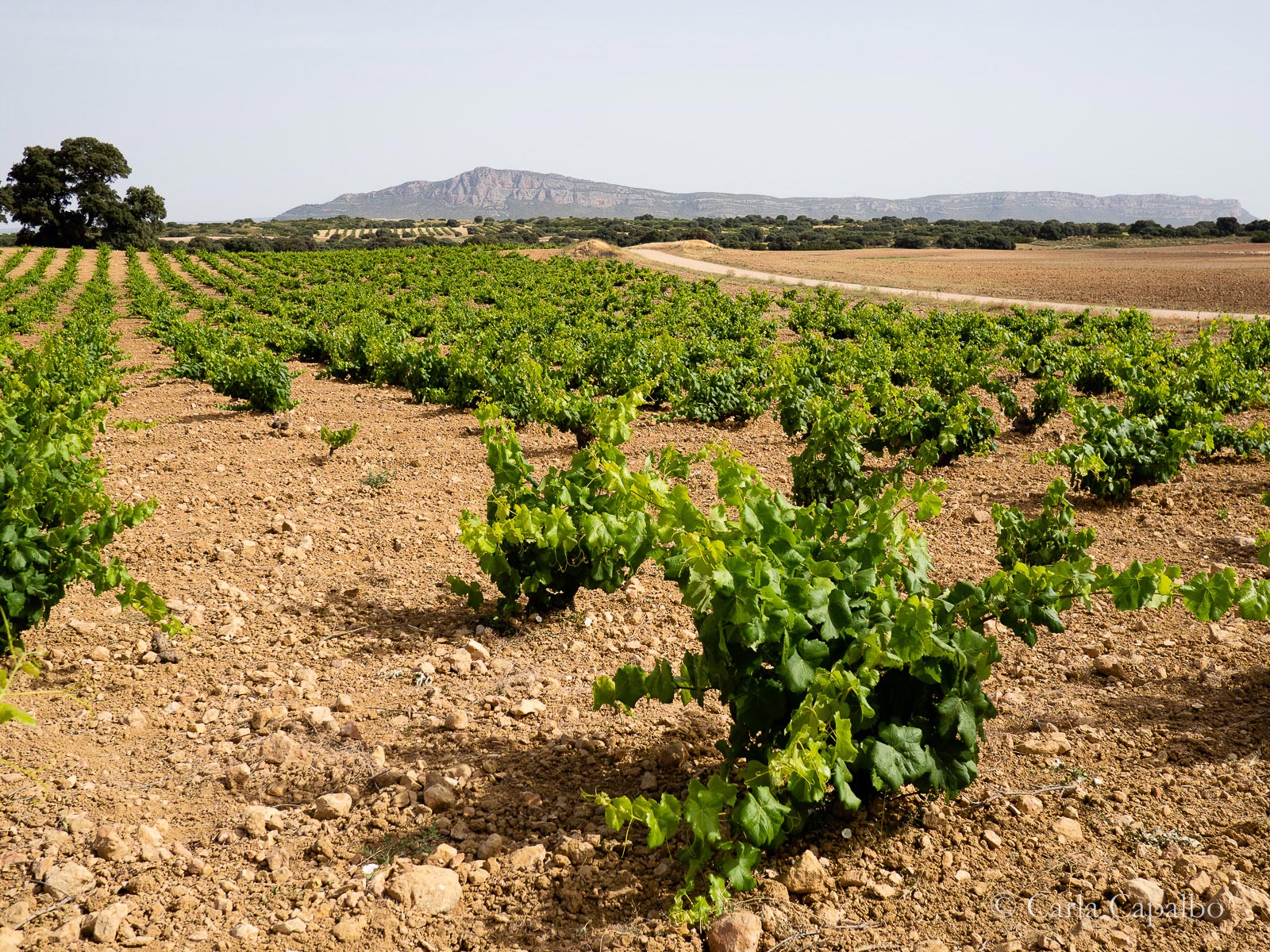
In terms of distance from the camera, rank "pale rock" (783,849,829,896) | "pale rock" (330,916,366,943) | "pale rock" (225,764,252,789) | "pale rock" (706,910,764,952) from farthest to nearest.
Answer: "pale rock" (225,764,252,789)
"pale rock" (783,849,829,896)
"pale rock" (330,916,366,943)
"pale rock" (706,910,764,952)

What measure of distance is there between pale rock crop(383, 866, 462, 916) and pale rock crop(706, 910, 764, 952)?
0.88m

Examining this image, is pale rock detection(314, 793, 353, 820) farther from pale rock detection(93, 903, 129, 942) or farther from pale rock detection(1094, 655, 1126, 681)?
pale rock detection(1094, 655, 1126, 681)

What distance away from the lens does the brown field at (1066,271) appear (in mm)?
30969

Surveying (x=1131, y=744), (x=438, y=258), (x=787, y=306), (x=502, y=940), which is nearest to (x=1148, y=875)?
(x=1131, y=744)

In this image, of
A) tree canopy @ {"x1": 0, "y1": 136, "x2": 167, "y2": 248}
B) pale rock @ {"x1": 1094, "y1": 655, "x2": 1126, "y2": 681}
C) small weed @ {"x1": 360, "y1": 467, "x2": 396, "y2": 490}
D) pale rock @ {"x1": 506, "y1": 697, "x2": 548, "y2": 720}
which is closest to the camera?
pale rock @ {"x1": 506, "y1": 697, "x2": 548, "y2": 720}

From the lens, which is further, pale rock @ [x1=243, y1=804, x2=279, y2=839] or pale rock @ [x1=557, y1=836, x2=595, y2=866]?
pale rock @ [x1=243, y1=804, x2=279, y2=839]

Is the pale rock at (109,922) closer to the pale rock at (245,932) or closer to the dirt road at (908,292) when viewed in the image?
the pale rock at (245,932)

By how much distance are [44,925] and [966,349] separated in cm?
1456

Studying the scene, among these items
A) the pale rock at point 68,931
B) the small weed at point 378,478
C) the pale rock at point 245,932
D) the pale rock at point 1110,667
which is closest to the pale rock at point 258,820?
the pale rock at point 245,932

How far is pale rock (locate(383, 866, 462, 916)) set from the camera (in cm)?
288

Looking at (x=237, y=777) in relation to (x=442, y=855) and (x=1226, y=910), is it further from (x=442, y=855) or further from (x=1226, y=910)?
(x=1226, y=910)

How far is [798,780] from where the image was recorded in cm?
274

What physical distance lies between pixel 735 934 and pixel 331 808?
167 centimetres

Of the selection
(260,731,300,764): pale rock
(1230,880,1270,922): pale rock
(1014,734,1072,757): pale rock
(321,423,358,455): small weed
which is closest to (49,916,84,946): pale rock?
(260,731,300,764): pale rock
